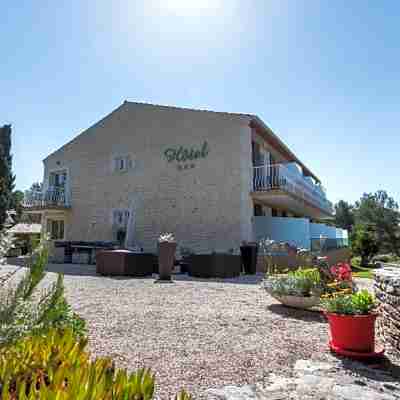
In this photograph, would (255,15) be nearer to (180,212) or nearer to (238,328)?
(238,328)

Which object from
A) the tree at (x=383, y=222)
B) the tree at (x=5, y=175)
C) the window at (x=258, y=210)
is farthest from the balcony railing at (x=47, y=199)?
the tree at (x=383, y=222)

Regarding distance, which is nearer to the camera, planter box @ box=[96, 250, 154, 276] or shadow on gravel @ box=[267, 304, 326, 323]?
shadow on gravel @ box=[267, 304, 326, 323]

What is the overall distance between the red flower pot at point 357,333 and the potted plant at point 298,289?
1963 mm

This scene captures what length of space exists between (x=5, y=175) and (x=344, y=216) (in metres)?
58.2

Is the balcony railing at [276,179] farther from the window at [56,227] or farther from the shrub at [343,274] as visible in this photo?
the window at [56,227]

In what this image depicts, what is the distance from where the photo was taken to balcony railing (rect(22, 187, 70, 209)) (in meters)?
18.1

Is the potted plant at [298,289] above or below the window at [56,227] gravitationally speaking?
below

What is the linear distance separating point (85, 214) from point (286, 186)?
10630 mm

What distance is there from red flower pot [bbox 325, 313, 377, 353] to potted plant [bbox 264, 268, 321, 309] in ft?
6.44

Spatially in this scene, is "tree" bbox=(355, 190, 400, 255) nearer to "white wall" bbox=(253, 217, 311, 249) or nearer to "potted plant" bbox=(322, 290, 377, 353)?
"white wall" bbox=(253, 217, 311, 249)

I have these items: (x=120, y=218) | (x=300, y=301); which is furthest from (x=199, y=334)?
(x=120, y=218)

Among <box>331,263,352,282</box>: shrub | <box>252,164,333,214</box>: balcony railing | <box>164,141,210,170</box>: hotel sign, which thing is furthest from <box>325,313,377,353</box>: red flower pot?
<box>164,141,210,170</box>: hotel sign

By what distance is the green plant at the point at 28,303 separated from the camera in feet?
5.88

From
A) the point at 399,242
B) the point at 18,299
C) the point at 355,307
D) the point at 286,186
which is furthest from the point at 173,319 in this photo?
the point at 399,242
